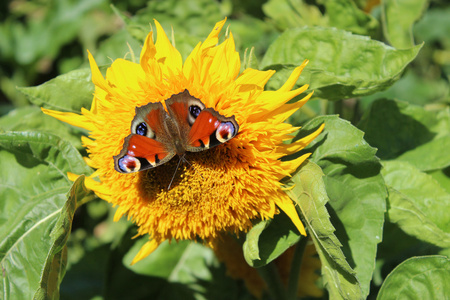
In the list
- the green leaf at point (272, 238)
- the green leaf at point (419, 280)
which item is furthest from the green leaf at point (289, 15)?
the green leaf at point (419, 280)

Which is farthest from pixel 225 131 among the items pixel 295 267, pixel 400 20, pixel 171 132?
pixel 400 20

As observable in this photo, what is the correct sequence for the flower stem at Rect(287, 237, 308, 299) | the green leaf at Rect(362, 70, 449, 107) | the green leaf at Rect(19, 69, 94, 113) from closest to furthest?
the green leaf at Rect(19, 69, 94, 113), the flower stem at Rect(287, 237, 308, 299), the green leaf at Rect(362, 70, 449, 107)

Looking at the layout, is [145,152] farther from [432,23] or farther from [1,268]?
[432,23]

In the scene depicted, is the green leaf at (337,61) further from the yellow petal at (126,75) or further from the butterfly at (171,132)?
the yellow petal at (126,75)

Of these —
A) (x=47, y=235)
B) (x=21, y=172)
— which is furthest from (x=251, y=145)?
(x=21, y=172)

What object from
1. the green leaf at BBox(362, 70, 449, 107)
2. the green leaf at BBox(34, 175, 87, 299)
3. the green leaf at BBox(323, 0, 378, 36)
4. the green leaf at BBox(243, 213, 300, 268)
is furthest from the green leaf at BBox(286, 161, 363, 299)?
the green leaf at BBox(362, 70, 449, 107)

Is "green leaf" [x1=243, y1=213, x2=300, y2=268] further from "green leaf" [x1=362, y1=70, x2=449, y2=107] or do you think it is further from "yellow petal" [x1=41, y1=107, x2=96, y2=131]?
"green leaf" [x1=362, y1=70, x2=449, y2=107]
